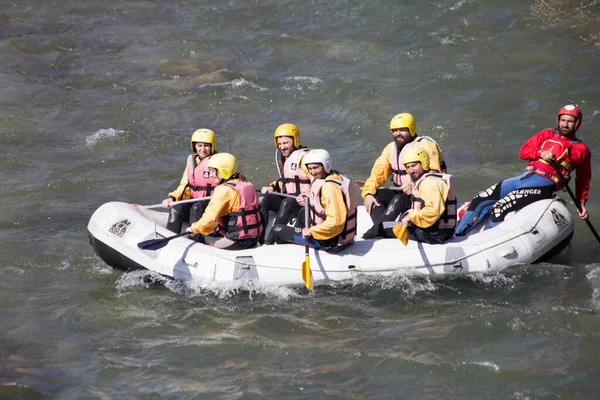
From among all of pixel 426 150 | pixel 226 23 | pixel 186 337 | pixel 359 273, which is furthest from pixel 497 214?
pixel 226 23

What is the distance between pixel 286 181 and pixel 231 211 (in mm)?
979

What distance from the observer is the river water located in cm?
712

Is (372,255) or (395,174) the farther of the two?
(395,174)

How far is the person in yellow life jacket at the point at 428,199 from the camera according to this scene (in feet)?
26.0

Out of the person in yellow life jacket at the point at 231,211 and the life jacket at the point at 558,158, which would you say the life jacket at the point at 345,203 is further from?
the life jacket at the point at 558,158

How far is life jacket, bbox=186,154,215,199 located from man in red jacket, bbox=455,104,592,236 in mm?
2706

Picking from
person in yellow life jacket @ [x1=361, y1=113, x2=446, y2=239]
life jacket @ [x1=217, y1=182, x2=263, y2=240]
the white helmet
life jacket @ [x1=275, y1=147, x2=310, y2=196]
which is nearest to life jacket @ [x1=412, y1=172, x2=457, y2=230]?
person in yellow life jacket @ [x1=361, y1=113, x2=446, y2=239]

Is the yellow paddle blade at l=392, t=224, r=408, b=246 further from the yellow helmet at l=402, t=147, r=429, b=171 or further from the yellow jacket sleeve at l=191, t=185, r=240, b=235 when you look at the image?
the yellow jacket sleeve at l=191, t=185, r=240, b=235

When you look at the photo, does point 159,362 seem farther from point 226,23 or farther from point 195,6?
point 195,6

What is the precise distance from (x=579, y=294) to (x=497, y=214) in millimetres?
1231

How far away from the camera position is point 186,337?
771 cm

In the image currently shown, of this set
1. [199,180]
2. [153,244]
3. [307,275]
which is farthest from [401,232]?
[153,244]

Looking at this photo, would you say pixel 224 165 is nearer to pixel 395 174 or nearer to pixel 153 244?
pixel 153 244

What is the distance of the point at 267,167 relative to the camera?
1236cm
